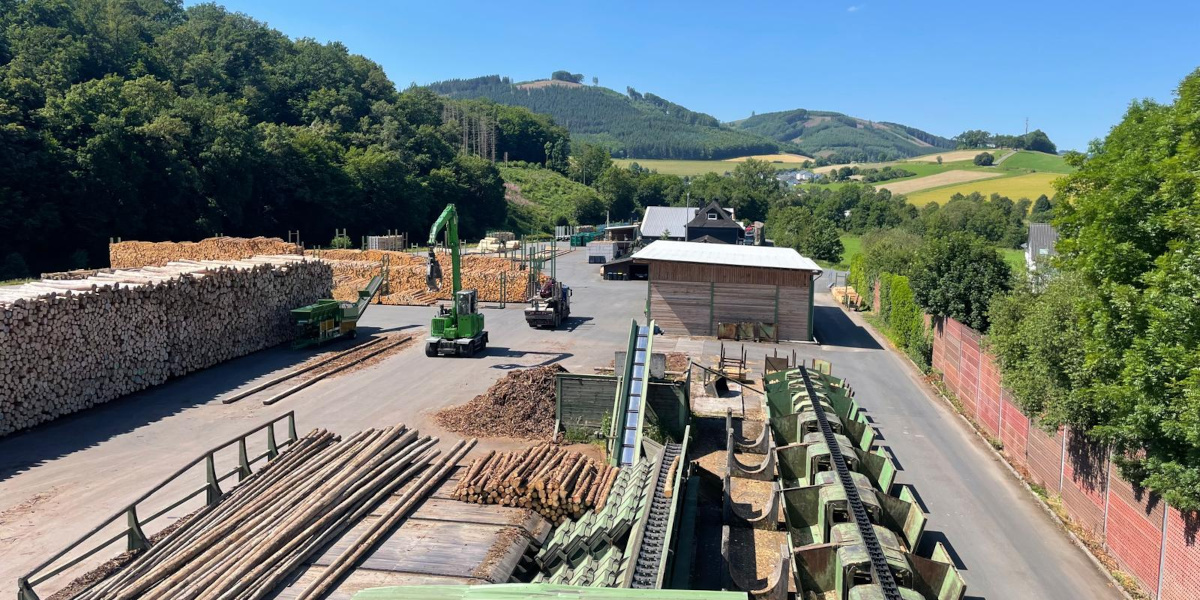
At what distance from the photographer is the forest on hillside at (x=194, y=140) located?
4734 cm

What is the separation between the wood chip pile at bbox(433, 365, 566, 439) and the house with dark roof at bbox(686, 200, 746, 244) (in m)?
46.7

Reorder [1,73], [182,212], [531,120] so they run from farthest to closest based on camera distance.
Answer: [531,120] < [182,212] < [1,73]

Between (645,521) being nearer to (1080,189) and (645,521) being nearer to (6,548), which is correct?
(6,548)

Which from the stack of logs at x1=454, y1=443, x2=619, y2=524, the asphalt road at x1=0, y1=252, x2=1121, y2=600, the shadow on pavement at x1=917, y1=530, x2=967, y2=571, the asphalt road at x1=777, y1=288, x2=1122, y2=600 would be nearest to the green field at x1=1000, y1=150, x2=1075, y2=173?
the asphalt road at x1=0, y1=252, x2=1121, y2=600

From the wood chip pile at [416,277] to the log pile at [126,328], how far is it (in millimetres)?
11819

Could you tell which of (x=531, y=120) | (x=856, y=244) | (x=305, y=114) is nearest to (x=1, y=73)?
(x=305, y=114)

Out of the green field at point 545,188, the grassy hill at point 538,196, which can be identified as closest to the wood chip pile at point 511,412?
the grassy hill at point 538,196

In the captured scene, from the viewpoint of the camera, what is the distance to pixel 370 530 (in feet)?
36.6

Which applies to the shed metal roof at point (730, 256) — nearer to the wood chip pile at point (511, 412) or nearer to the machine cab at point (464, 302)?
the machine cab at point (464, 302)

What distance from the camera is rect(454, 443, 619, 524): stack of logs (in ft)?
40.4

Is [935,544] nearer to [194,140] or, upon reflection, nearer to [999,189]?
[194,140]

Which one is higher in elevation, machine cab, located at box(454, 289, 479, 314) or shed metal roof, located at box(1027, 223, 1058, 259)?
shed metal roof, located at box(1027, 223, 1058, 259)

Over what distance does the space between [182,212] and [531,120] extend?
4311 inches

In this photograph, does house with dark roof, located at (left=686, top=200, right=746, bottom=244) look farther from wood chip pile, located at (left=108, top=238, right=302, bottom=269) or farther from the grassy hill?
the grassy hill
